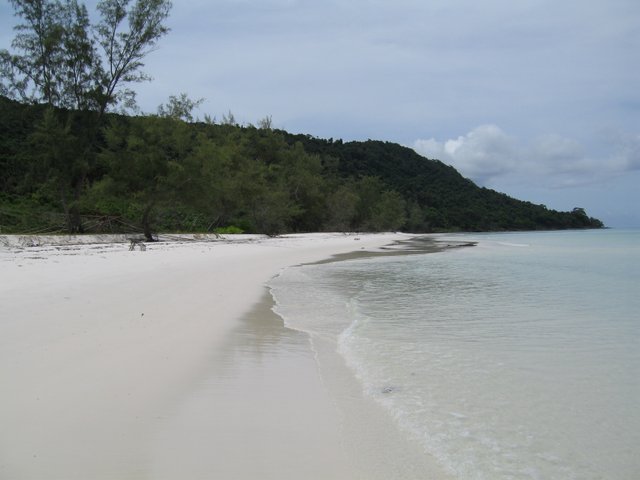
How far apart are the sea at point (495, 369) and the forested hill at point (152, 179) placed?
1578 cm

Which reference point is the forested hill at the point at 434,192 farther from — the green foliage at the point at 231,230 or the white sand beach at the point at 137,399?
the white sand beach at the point at 137,399

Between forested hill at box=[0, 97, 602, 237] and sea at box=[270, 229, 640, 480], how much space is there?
1578 centimetres

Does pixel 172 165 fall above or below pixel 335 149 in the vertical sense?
below

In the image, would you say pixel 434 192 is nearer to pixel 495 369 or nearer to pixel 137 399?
pixel 495 369

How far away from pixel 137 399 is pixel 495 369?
10.1ft

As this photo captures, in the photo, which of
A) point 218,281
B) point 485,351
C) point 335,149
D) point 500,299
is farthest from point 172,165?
point 335,149

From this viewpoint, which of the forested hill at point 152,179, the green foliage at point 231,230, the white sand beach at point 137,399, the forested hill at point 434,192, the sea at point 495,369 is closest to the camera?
the white sand beach at point 137,399

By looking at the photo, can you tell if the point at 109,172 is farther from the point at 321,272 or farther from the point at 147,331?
the point at 147,331

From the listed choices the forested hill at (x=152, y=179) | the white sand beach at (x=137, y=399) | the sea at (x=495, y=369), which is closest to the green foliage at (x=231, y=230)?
the forested hill at (x=152, y=179)

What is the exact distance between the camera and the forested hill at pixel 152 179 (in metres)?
21.9

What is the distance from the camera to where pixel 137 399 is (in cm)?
330

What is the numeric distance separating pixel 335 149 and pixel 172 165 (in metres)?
76.0

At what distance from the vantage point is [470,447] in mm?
2826

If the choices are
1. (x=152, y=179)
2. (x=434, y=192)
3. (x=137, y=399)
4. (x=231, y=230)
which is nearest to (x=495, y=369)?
(x=137, y=399)
